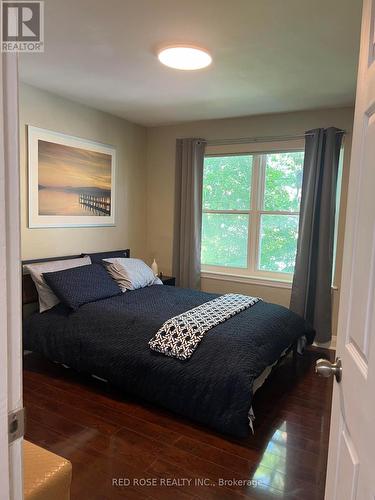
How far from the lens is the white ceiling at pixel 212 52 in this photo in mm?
1960

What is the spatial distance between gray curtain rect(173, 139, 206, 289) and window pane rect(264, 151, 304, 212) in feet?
2.68

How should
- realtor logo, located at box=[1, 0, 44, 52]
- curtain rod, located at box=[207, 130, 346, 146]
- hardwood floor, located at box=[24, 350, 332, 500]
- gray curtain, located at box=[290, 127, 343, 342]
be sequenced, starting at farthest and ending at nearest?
curtain rod, located at box=[207, 130, 346, 146] → gray curtain, located at box=[290, 127, 343, 342] → hardwood floor, located at box=[24, 350, 332, 500] → realtor logo, located at box=[1, 0, 44, 52]

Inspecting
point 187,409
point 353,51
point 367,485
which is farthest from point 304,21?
point 187,409

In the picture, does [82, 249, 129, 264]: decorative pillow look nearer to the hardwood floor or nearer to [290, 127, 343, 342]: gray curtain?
the hardwood floor

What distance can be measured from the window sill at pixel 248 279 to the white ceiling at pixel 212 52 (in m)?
1.87

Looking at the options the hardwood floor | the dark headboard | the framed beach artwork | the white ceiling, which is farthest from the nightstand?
the white ceiling

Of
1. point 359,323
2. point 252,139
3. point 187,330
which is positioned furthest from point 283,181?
point 359,323

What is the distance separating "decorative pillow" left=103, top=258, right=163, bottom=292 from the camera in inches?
145

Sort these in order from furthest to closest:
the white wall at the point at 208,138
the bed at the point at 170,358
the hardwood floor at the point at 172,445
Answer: the white wall at the point at 208,138, the bed at the point at 170,358, the hardwood floor at the point at 172,445

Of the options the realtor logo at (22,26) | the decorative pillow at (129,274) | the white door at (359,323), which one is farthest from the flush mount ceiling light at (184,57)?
the decorative pillow at (129,274)

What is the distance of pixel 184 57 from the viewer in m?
2.48

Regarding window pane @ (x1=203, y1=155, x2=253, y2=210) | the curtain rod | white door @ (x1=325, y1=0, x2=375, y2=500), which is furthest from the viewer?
window pane @ (x1=203, y1=155, x2=253, y2=210)

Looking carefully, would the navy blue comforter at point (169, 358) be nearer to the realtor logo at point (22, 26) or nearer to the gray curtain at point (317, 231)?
the gray curtain at point (317, 231)

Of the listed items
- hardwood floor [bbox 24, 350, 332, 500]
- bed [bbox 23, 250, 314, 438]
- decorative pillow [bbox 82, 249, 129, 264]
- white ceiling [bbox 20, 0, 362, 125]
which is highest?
white ceiling [bbox 20, 0, 362, 125]
